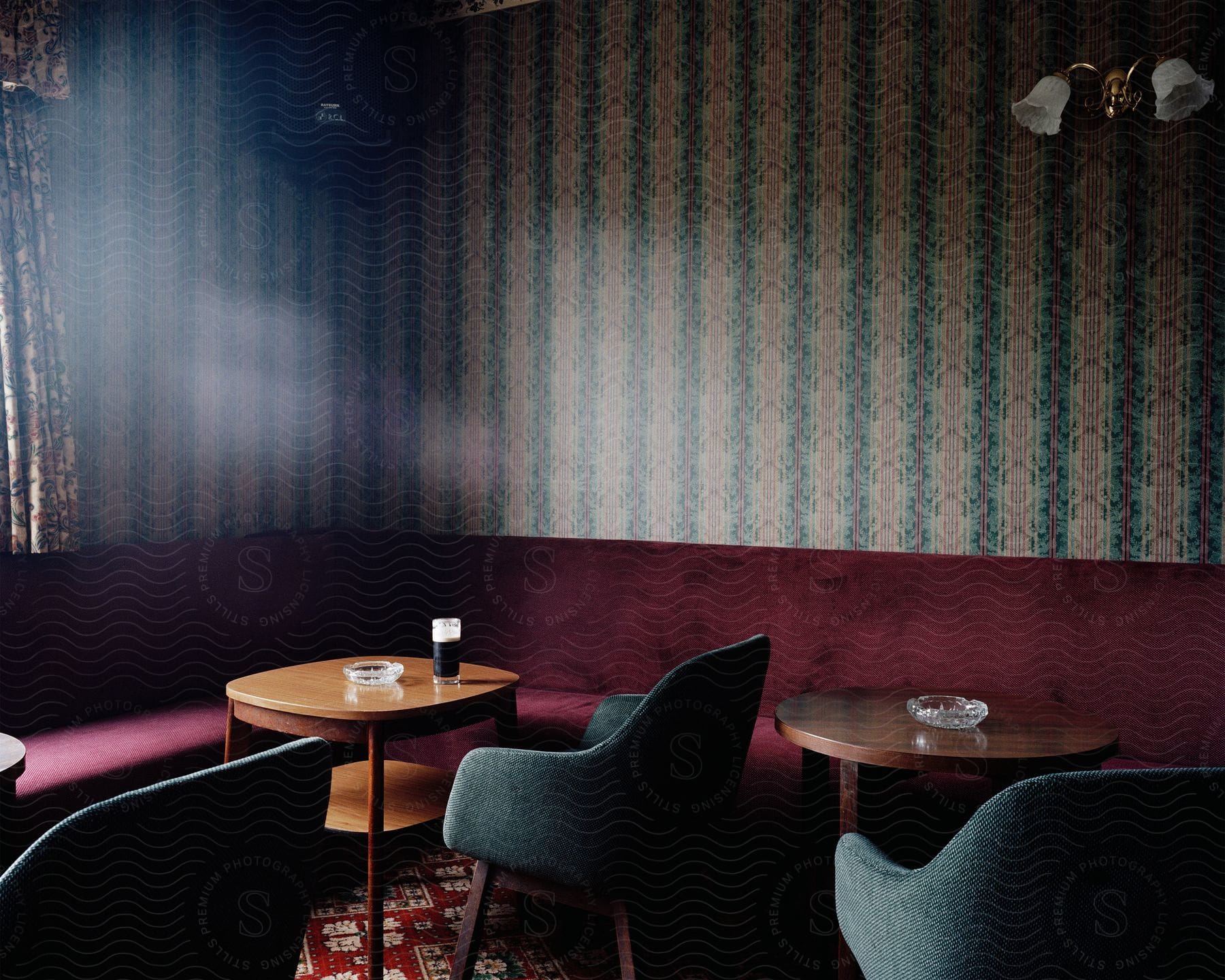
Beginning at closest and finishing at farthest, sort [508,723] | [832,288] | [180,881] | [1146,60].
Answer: [180,881]
[508,723]
[1146,60]
[832,288]

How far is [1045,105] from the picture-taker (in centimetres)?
269

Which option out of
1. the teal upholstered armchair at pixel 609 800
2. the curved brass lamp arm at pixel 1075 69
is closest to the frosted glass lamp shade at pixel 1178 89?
the curved brass lamp arm at pixel 1075 69

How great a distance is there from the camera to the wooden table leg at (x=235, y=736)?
2.24m

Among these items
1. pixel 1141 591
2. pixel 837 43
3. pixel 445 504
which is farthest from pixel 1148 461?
pixel 445 504

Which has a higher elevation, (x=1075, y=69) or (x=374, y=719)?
(x=1075, y=69)

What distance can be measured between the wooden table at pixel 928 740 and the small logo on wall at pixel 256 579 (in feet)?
6.10

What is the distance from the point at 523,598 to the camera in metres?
3.22

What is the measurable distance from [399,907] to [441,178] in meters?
2.59

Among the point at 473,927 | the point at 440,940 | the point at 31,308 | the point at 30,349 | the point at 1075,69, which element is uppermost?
the point at 1075,69

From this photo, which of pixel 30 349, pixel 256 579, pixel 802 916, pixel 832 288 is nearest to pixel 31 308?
pixel 30 349

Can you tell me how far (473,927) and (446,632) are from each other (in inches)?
27.2

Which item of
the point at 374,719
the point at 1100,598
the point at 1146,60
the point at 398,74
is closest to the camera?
the point at 374,719

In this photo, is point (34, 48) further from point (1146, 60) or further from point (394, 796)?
point (1146, 60)

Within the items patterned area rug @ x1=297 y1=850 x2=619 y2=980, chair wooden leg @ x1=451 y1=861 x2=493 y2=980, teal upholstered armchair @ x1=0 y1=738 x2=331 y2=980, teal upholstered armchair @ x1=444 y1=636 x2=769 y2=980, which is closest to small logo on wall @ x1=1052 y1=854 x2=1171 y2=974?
teal upholstered armchair @ x1=444 y1=636 x2=769 y2=980
